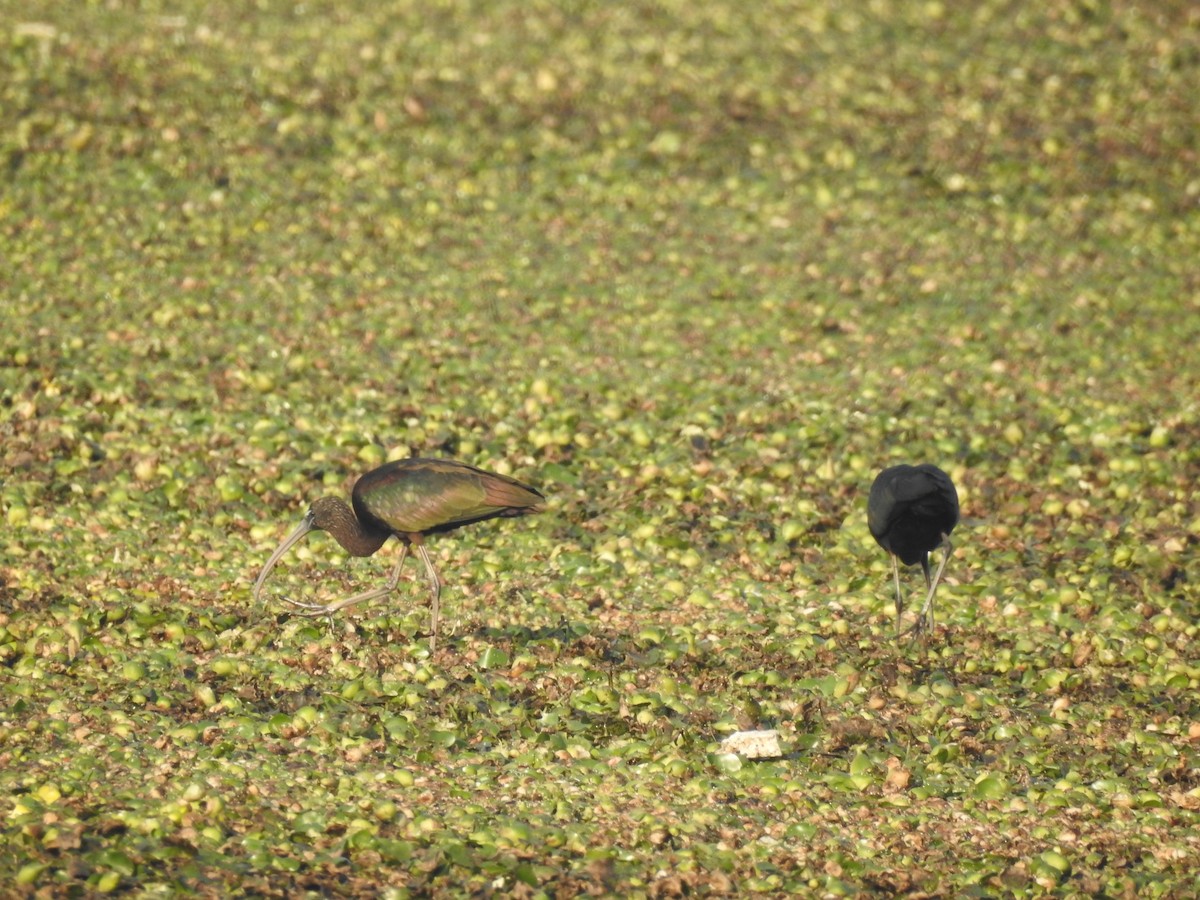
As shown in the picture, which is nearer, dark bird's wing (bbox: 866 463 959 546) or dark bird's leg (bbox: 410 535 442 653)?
dark bird's leg (bbox: 410 535 442 653)

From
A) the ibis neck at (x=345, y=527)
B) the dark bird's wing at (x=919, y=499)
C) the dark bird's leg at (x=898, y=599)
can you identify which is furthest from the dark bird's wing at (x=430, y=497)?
the dark bird's leg at (x=898, y=599)

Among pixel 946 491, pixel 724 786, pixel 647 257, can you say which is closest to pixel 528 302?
pixel 647 257

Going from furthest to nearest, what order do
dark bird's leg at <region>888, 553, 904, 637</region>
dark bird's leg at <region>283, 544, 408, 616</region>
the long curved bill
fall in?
dark bird's leg at <region>888, 553, 904, 637</region>, the long curved bill, dark bird's leg at <region>283, 544, 408, 616</region>

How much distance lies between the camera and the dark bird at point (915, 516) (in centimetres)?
1017

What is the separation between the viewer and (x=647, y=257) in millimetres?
16250

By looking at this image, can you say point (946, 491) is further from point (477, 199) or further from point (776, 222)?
point (477, 199)

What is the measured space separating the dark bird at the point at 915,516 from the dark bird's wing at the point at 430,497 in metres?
2.52

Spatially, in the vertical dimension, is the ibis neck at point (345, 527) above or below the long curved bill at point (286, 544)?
above

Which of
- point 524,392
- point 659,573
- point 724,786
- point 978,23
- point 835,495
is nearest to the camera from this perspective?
point 724,786

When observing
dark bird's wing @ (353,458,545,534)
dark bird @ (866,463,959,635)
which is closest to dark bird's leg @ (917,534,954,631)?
dark bird @ (866,463,959,635)

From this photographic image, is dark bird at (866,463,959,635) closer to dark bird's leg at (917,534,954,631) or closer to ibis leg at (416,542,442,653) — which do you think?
dark bird's leg at (917,534,954,631)

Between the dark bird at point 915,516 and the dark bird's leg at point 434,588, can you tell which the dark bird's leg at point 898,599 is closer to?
the dark bird at point 915,516

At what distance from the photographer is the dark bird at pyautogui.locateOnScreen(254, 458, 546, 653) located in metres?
9.84

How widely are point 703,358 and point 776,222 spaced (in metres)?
3.16
